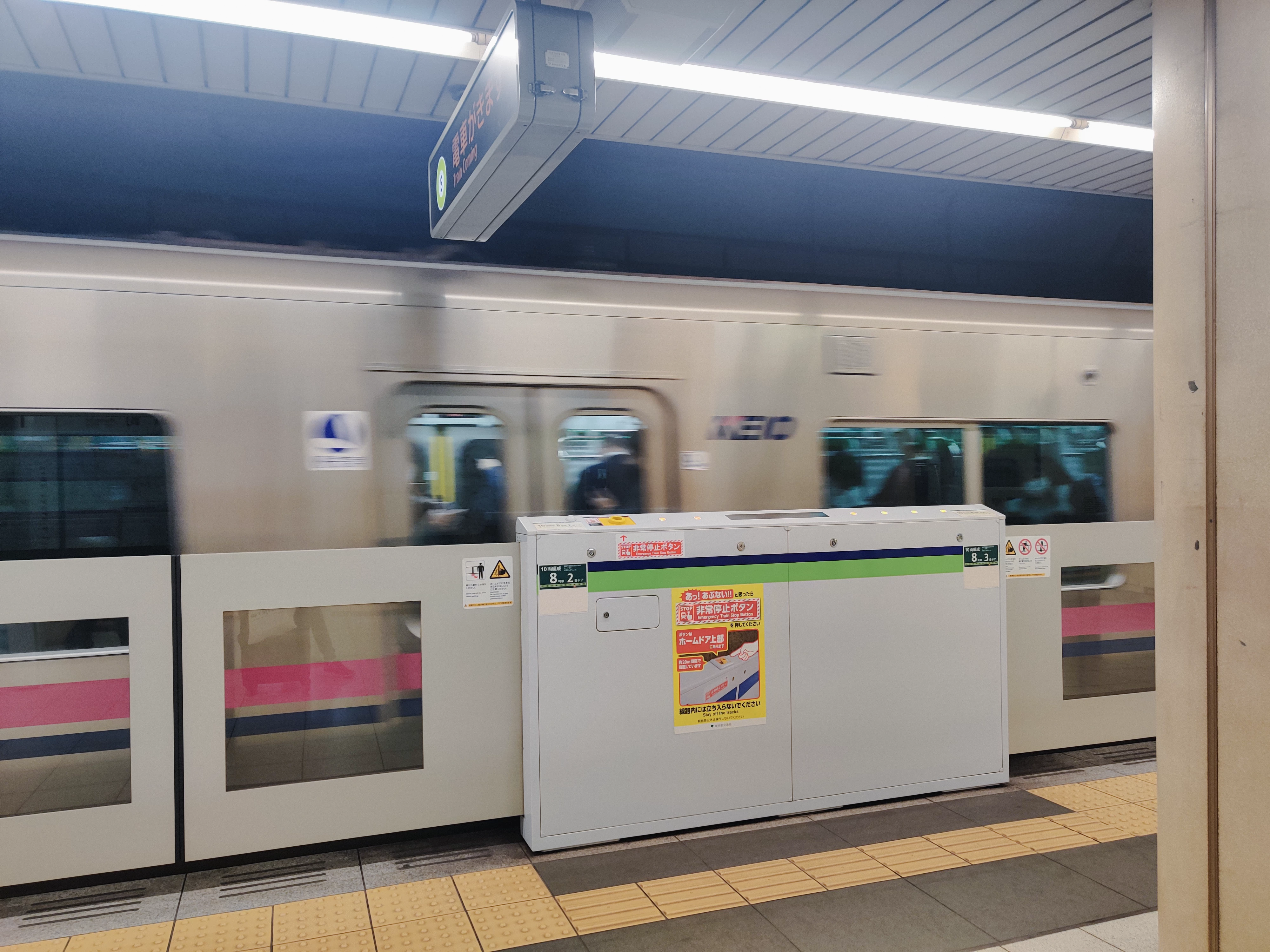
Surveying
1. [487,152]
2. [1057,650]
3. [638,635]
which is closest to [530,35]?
[487,152]

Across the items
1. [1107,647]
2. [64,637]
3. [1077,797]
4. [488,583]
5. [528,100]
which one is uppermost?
[528,100]

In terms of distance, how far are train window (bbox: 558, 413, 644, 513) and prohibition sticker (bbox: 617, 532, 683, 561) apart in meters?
0.22

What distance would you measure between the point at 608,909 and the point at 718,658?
1.09 m

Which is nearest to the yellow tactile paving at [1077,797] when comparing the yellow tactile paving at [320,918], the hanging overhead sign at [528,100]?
the yellow tactile paving at [320,918]

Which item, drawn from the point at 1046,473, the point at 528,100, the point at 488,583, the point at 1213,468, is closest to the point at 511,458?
the point at 488,583

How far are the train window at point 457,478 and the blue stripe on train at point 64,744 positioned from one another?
49.8 inches

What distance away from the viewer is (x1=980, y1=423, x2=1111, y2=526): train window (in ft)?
14.6

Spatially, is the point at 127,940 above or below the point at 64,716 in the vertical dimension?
below

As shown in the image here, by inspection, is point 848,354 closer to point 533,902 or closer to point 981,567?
Answer: point 981,567

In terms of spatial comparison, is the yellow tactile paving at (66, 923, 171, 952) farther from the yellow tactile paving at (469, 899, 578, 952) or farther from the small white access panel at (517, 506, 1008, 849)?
the small white access panel at (517, 506, 1008, 849)

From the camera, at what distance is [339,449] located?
3.41m

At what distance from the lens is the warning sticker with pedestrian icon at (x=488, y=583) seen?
357cm

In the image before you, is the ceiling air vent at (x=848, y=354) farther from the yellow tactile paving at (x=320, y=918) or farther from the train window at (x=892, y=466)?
the yellow tactile paving at (x=320, y=918)

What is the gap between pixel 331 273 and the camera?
3.43 meters
